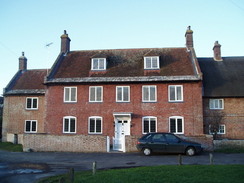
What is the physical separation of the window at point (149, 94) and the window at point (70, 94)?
678 centimetres

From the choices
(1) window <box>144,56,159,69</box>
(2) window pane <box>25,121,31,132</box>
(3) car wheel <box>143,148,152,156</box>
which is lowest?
(3) car wheel <box>143,148,152,156</box>

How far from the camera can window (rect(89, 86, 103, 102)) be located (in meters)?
24.8

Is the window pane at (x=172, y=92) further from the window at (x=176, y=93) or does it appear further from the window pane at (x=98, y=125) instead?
the window pane at (x=98, y=125)

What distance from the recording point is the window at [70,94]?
25.2 meters

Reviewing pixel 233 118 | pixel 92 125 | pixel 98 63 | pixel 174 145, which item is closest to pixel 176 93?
pixel 233 118

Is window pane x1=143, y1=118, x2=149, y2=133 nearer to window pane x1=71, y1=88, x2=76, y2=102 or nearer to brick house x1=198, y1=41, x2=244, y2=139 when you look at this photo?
brick house x1=198, y1=41, x2=244, y2=139

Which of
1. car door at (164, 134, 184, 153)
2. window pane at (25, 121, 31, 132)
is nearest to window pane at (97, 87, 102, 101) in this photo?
car door at (164, 134, 184, 153)

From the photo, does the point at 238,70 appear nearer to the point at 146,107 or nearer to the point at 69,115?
the point at 146,107

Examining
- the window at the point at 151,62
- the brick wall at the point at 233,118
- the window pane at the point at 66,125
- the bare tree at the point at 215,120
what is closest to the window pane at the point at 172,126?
the bare tree at the point at 215,120

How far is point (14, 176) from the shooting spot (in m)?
12.0

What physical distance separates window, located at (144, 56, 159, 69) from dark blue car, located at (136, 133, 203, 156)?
9262mm

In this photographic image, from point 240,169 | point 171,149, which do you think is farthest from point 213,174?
point 171,149

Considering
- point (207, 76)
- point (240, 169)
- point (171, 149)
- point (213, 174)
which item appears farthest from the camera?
point (207, 76)

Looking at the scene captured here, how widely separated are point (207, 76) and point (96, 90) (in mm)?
12020
